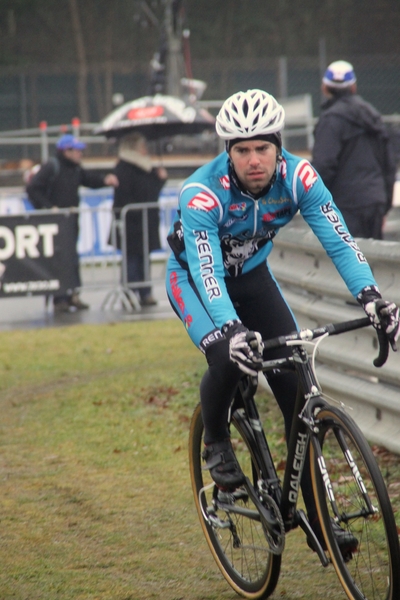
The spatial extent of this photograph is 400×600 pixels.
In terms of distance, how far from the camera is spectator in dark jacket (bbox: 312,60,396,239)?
877 centimetres

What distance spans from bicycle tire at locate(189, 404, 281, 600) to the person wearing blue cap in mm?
8997

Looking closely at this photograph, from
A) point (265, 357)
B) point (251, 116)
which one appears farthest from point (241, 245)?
point (251, 116)

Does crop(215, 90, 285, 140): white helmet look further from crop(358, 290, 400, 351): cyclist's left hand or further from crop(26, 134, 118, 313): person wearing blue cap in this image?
crop(26, 134, 118, 313): person wearing blue cap

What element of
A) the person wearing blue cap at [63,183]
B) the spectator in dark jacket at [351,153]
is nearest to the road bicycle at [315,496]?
the spectator in dark jacket at [351,153]

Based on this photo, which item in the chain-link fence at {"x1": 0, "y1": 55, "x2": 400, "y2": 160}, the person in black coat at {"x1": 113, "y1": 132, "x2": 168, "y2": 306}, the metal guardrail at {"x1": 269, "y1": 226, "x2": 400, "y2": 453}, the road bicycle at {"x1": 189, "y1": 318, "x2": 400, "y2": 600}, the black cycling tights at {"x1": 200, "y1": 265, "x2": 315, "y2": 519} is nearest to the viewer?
the road bicycle at {"x1": 189, "y1": 318, "x2": 400, "y2": 600}

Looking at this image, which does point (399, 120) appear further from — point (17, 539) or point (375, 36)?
point (17, 539)

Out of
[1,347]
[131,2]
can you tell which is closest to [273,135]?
[1,347]

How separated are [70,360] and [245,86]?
20.7m

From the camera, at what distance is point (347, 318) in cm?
627

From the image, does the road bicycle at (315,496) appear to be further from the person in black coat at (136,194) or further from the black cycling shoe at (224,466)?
the person in black coat at (136,194)

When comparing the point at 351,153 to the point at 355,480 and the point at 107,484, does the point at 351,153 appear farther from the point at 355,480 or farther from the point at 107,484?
the point at 355,480

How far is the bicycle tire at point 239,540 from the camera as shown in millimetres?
4152

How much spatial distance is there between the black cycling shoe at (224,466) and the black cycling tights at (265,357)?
0.04 meters

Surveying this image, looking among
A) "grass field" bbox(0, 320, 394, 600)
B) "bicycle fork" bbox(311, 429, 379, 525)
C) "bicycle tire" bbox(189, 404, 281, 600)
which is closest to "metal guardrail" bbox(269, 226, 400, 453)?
"grass field" bbox(0, 320, 394, 600)
